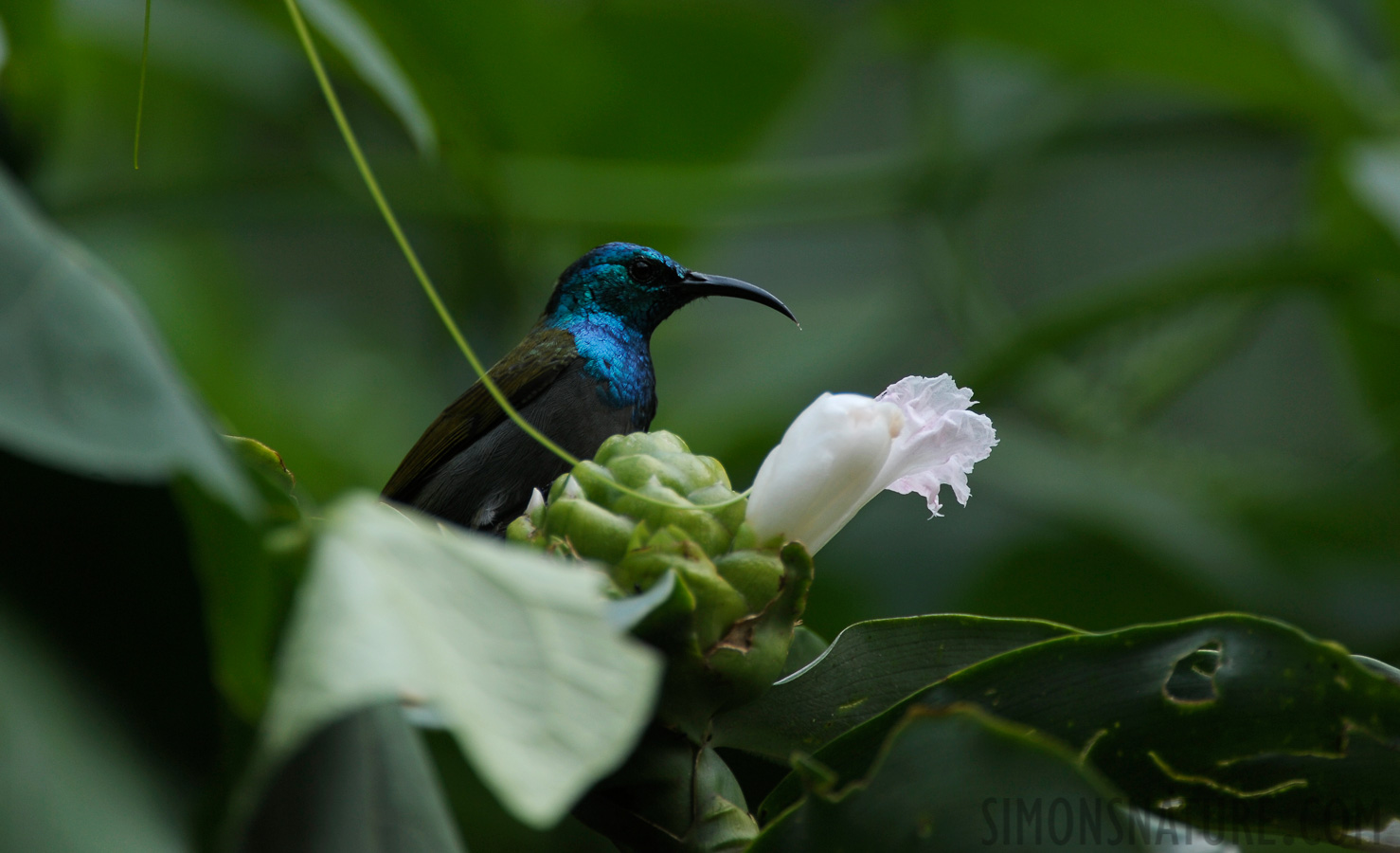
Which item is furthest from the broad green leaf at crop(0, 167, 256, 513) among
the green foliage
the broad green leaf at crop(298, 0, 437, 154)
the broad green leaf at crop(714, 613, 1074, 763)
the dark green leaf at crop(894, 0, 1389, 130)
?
→ the dark green leaf at crop(894, 0, 1389, 130)

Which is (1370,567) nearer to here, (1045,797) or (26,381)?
(1045,797)

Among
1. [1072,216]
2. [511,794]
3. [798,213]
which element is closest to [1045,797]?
[511,794]

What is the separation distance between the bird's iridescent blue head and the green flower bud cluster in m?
0.76

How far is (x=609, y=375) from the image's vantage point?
4.18 ft

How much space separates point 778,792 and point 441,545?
0.70ft

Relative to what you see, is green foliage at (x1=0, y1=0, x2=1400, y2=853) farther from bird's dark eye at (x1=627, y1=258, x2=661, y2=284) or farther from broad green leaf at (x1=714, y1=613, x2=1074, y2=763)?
bird's dark eye at (x1=627, y1=258, x2=661, y2=284)

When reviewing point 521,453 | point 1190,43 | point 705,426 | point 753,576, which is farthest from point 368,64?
point 1190,43

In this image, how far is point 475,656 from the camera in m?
0.35

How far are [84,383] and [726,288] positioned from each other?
88 centimetres

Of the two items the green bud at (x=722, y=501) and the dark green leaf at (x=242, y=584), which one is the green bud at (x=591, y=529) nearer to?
the green bud at (x=722, y=501)

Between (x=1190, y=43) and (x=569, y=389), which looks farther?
(x=1190, y=43)

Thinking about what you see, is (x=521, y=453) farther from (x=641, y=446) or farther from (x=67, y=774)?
(x=67, y=774)

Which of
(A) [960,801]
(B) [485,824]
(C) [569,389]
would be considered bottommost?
(B) [485,824]

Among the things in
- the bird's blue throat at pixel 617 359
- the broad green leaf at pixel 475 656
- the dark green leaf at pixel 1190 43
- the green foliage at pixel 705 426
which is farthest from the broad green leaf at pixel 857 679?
the dark green leaf at pixel 1190 43
